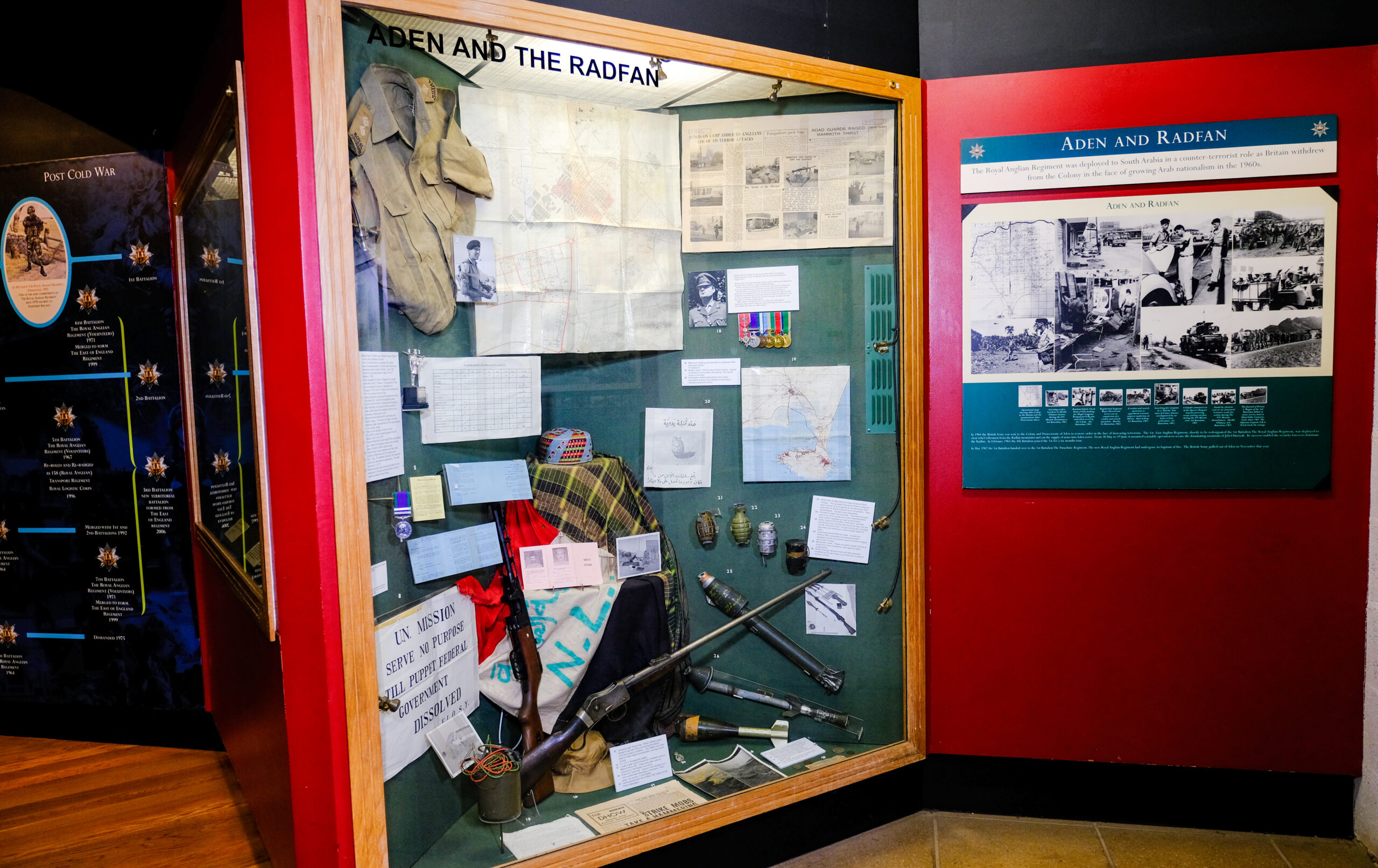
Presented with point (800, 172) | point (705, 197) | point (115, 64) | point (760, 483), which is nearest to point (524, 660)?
point (760, 483)

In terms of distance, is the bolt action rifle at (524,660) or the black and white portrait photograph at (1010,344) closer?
the bolt action rifle at (524,660)

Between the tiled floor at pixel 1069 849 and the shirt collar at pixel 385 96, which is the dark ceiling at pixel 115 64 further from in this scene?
the tiled floor at pixel 1069 849

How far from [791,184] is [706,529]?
1.10 m

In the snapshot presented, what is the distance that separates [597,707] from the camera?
7.09 ft

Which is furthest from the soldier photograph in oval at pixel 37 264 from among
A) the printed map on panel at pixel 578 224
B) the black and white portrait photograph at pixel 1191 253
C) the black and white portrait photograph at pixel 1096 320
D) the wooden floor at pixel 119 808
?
the black and white portrait photograph at pixel 1191 253

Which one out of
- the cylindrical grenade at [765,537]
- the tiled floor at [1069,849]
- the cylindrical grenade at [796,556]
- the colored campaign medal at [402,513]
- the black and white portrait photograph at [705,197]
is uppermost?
the black and white portrait photograph at [705,197]

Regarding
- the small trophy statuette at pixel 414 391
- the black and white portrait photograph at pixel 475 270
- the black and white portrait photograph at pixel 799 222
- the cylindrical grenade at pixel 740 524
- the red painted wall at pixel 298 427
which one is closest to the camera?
the red painted wall at pixel 298 427

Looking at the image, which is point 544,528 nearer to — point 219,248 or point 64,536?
point 219,248

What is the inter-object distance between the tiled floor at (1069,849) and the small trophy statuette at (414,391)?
1691 mm

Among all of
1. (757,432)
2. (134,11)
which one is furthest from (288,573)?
(134,11)

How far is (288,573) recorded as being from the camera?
1645 millimetres

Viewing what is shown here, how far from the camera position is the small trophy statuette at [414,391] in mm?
1812

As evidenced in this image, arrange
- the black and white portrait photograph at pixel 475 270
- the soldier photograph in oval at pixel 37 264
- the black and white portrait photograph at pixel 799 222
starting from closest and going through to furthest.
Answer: the black and white portrait photograph at pixel 475 270 < the black and white portrait photograph at pixel 799 222 < the soldier photograph in oval at pixel 37 264

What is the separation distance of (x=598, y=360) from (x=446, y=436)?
1.60ft
